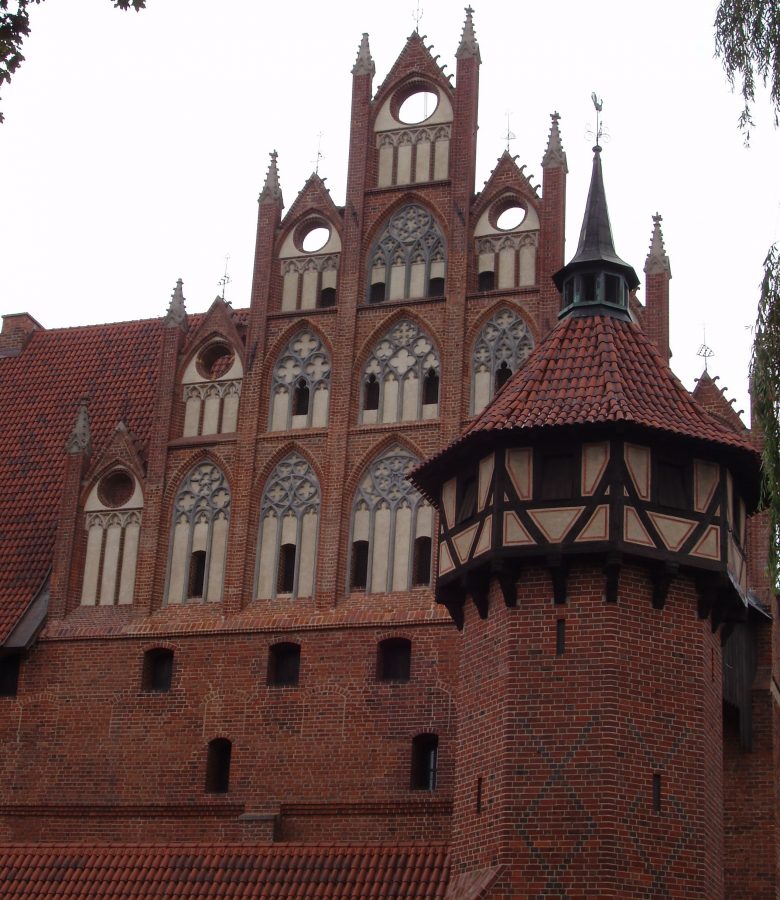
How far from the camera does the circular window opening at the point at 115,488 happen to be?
26656 mm

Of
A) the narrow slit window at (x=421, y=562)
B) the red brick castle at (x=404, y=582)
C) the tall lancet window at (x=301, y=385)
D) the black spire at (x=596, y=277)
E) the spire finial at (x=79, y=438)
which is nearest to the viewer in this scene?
the red brick castle at (x=404, y=582)

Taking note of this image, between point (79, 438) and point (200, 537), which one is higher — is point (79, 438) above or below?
above

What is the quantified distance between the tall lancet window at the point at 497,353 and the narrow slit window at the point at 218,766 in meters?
5.72

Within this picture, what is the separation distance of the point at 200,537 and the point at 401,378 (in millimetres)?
3648

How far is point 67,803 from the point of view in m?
24.8

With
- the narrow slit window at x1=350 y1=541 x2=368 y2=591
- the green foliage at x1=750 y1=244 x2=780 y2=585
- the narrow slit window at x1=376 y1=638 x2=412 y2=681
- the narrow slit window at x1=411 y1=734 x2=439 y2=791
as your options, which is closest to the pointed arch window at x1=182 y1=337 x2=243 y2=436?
the narrow slit window at x1=350 y1=541 x2=368 y2=591

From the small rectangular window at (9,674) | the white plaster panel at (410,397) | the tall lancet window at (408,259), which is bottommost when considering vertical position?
the small rectangular window at (9,674)

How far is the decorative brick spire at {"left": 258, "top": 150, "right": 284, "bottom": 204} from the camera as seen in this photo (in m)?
27.4

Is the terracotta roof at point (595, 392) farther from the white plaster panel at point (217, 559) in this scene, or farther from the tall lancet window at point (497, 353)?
the white plaster panel at point (217, 559)

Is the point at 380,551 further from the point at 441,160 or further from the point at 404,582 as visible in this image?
the point at 441,160

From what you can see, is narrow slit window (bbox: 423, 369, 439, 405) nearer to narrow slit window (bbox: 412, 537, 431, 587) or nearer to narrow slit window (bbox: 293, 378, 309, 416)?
narrow slit window (bbox: 293, 378, 309, 416)

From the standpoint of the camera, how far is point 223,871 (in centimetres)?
2198

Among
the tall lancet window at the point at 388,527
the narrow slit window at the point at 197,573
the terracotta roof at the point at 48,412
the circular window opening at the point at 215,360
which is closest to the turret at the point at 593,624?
the tall lancet window at the point at 388,527

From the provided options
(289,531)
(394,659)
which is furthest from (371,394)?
(394,659)
